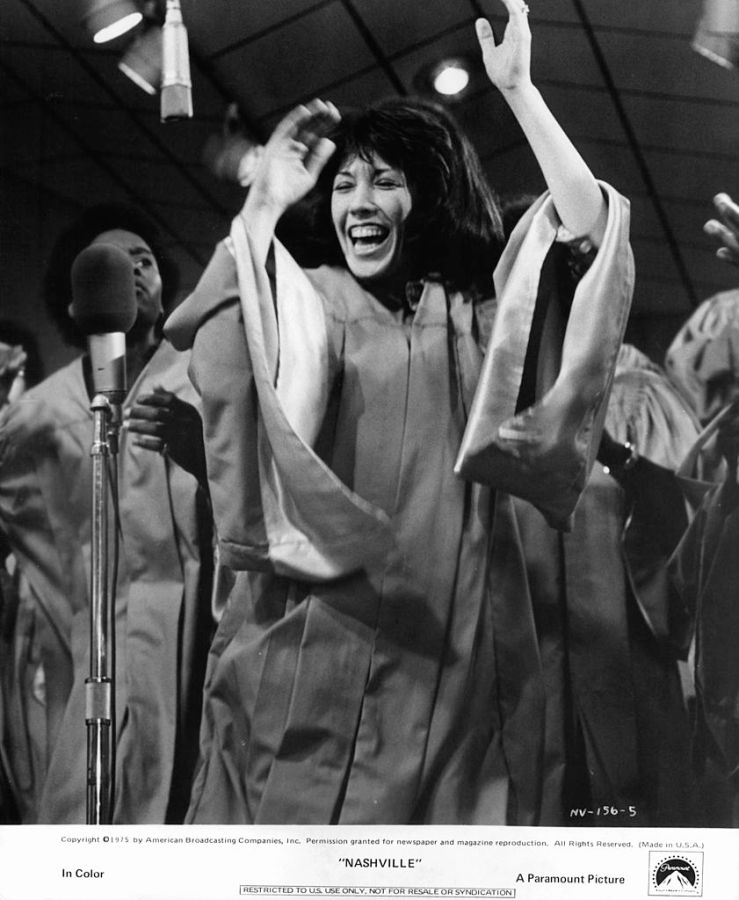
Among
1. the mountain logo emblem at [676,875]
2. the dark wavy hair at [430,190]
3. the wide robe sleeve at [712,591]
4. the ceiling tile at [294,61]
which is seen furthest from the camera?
the ceiling tile at [294,61]

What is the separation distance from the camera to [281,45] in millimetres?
2828

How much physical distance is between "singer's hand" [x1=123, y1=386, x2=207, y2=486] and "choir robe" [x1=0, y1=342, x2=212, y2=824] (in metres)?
0.02

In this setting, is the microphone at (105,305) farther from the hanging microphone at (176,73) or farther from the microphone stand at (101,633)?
the hanging microphone at (176,73)

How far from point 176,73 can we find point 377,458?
35.2 inches

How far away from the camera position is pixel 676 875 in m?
2.45

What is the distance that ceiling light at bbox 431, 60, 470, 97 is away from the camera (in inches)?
108

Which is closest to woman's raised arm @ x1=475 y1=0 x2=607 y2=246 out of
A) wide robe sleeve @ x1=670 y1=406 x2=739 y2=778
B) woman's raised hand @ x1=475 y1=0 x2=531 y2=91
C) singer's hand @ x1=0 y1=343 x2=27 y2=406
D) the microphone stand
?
woman's raised hand @ x1=475 y1=0 x2=531 y2=91

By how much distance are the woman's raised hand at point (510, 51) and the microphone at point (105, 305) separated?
82 centimetres

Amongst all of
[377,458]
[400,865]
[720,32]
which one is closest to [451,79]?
[720,32]

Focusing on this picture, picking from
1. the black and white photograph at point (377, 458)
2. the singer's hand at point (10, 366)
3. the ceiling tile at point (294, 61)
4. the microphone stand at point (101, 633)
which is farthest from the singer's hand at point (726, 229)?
the singer's hand at point (10, 366)

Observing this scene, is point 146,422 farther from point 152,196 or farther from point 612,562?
point 612,562

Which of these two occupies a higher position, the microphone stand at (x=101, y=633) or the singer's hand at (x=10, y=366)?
the singer's hand at (x=10, y=366)

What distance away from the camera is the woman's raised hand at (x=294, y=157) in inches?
108

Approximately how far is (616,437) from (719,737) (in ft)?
1.92
